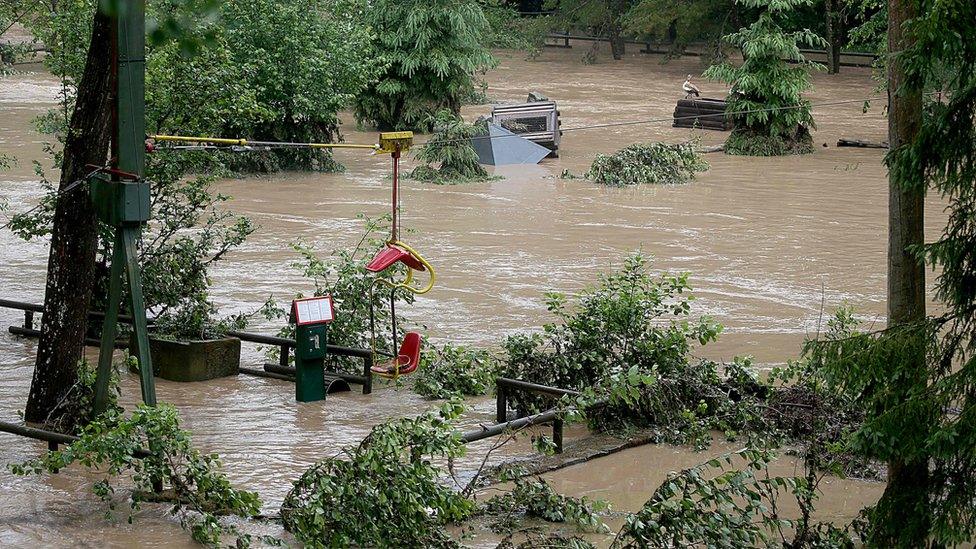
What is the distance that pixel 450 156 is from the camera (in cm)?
2764

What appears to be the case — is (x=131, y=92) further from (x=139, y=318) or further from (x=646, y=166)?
(x=646, y=166)

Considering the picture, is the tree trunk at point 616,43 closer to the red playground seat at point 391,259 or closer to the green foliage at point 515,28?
the green foliage at point 515,28

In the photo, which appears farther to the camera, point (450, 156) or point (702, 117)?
point (702, 117)

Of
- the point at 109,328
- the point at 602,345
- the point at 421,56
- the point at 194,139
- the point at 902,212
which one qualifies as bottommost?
the point at 602,345

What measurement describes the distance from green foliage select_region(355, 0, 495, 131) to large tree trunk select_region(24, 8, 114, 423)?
2359cm

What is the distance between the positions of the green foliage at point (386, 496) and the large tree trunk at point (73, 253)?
11.5 feet

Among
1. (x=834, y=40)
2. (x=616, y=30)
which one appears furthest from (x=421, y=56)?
(x=616, y=30)

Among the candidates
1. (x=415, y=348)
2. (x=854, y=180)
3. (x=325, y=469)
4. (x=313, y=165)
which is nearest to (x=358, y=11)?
(x=313, y=165)

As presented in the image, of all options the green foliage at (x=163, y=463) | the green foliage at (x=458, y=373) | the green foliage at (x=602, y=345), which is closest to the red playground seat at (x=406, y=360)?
the green foliage at (x=458, y=373)

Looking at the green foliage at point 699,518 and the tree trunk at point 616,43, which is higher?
the tree trunk at point 616,43

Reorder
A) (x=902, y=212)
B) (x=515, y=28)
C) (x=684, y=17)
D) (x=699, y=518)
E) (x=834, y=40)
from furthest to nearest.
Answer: (x=515, y=28) < (x=684, y=17) < (x=834, y=40) < (x=902, y=212) < (x=699, y=518)

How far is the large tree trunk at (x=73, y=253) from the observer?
34.1ft

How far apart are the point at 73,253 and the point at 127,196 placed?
1.19 meters

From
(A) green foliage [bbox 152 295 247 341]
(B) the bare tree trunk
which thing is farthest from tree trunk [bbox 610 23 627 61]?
(A) green foliage [bbox 152 295 247 341]
